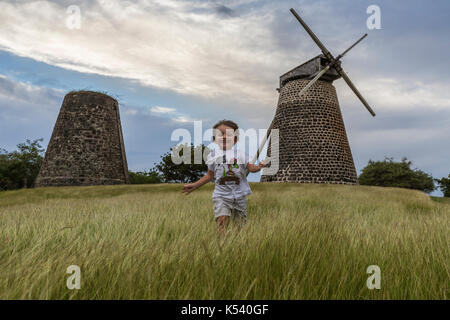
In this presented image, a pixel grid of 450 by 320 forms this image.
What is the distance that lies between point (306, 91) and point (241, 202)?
61.7 feet

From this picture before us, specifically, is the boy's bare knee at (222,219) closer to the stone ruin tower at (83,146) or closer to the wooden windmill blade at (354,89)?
the stone ruin tower at (83,146)

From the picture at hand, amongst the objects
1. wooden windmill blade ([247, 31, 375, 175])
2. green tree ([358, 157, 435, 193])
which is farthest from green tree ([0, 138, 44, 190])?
green tree ([358, 157, 435, 193])

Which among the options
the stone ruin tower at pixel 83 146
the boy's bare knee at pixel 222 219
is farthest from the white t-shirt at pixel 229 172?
the stone ruin tower at pixel 83 146

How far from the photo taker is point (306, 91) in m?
20.5

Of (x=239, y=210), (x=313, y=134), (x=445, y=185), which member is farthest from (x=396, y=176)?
(x=239, y=210)

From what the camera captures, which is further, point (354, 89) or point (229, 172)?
point (354, 89)

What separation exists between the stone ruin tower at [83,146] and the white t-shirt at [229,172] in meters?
19.1

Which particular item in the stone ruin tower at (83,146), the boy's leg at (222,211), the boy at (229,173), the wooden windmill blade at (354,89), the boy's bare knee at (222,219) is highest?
the wooden windmill blade at (354,89)

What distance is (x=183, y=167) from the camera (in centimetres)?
3328

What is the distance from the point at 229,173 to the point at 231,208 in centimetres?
45

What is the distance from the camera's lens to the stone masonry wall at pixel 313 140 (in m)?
19.6

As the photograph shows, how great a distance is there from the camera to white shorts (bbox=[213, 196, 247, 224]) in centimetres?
345

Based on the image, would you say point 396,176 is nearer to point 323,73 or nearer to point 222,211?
point 323,73
